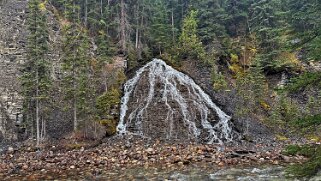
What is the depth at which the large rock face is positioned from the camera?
28.9m

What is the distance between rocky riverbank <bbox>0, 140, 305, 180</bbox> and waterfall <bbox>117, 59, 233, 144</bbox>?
223cm

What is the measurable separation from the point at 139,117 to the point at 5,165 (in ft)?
38.6

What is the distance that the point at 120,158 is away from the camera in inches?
856

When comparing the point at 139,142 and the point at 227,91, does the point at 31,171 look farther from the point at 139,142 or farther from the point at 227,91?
the point at 227,91

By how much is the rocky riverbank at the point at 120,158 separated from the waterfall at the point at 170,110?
2234 mm

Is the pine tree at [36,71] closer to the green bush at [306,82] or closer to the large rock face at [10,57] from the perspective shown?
the large rock face at [10,57]

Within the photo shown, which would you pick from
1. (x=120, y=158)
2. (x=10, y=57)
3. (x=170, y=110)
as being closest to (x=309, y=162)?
(x=120, y=158)

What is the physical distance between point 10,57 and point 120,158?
19.4m

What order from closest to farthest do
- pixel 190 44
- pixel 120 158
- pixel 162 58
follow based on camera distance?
pixel 120 158, pixel 162 58, pixel 190 44

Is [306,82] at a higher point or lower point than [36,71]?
lower

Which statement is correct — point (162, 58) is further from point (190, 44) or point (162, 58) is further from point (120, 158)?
point (120, 158)

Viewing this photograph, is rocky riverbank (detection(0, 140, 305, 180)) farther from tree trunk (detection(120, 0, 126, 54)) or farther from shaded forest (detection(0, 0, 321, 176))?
tree trunk (detection(120, 0, 126, 54))

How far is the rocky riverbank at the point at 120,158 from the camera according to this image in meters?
18.9

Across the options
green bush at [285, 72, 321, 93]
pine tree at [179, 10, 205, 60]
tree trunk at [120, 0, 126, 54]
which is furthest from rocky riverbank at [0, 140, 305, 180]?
tree trunk at [120, 0, 126, 54]
